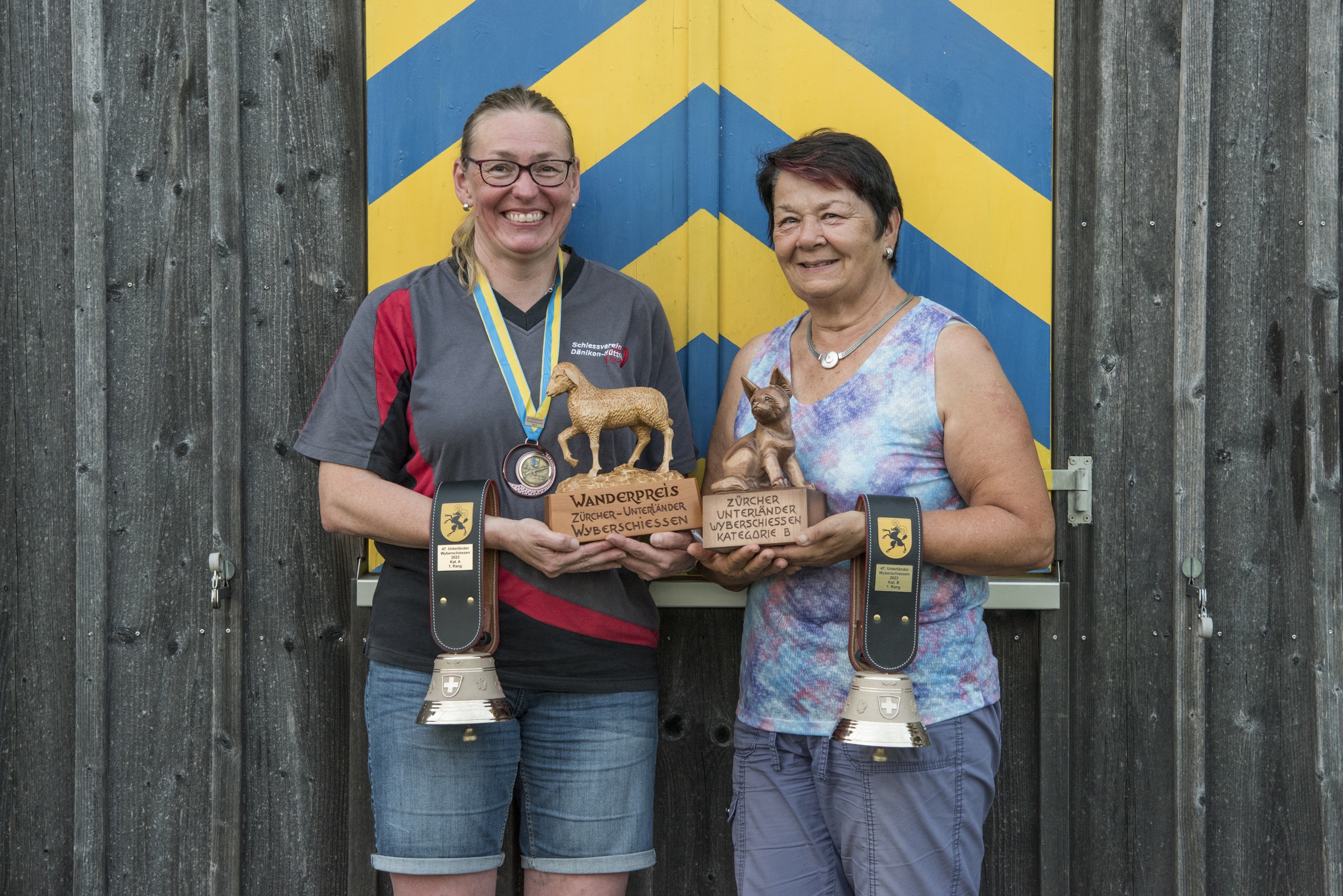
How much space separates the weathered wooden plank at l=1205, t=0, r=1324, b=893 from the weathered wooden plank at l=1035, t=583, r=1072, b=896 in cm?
41

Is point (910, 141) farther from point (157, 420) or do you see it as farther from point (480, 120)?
point (157, 420)

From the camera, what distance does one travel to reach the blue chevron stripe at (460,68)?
273cm

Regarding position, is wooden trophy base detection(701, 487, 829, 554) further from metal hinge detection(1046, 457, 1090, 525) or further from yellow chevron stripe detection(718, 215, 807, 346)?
metal hinge detection(1046, 457, 1090, 525)

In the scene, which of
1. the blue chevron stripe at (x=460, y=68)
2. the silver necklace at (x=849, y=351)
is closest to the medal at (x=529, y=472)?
the silver necklace at (x=849, y=351)

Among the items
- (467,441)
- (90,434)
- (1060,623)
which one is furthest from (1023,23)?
(90,434)

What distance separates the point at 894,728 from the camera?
72.8 inches

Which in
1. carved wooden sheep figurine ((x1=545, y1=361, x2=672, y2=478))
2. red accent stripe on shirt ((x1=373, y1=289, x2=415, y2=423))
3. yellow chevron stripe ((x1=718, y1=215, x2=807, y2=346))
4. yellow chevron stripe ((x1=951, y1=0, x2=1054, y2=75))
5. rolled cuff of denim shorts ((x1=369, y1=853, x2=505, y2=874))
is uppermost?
yellow chevron stripe ((x1=951, y1=0, x2=1054, y2=75))

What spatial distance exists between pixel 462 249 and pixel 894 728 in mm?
1457

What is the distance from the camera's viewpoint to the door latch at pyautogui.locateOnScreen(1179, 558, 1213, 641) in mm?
2646

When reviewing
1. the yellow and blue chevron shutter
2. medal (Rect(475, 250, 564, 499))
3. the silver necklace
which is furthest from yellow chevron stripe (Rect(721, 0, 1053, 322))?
medal (Rect(475, 250, 564, 499))

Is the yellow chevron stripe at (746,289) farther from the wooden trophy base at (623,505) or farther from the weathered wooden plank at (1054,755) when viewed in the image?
the weathered wooden plank at (1054,755)

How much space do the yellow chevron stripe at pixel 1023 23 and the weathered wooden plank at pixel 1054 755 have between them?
1.50m

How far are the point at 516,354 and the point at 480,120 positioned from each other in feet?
1.80

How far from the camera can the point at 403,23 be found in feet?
8.98
